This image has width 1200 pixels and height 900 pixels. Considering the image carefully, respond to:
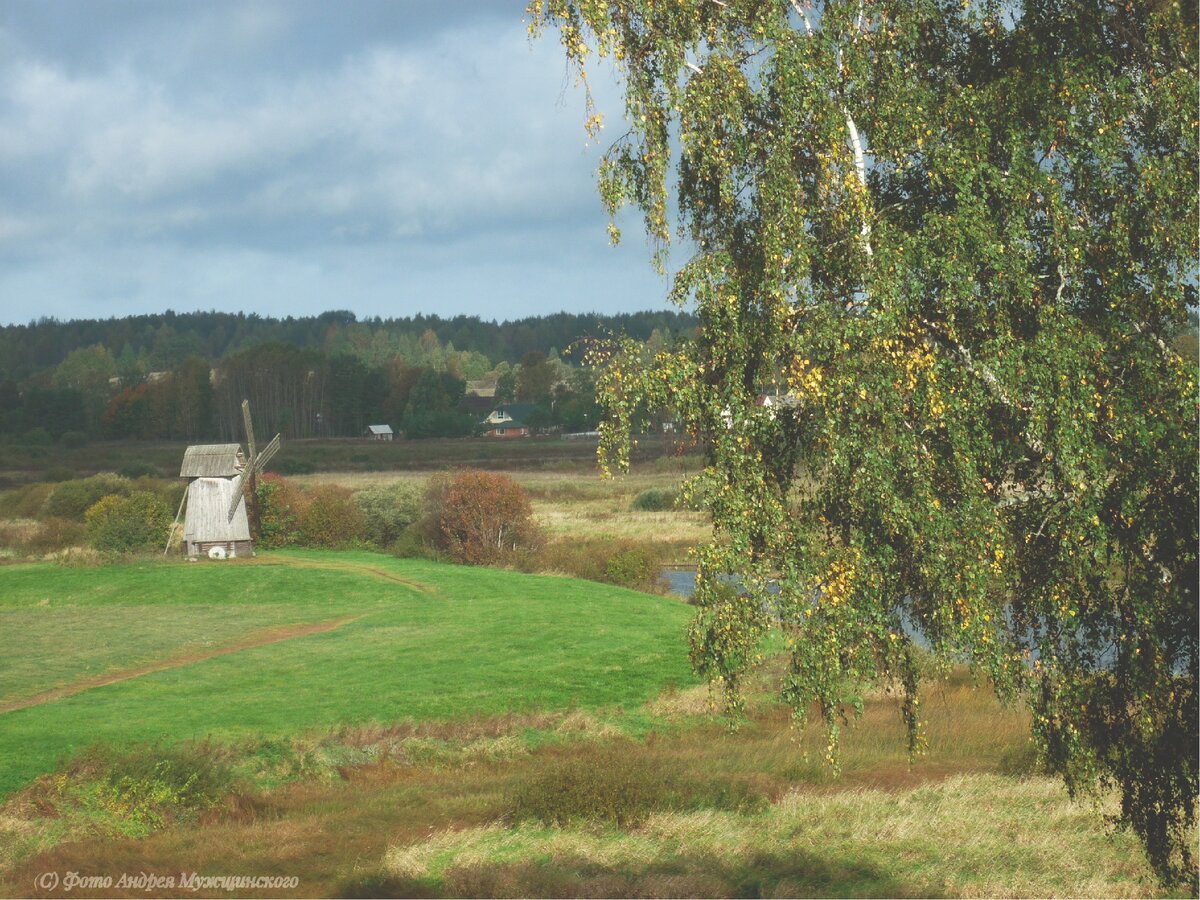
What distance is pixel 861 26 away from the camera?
12789 millimetres

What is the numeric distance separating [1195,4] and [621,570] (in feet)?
149

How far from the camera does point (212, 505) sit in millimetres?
54312

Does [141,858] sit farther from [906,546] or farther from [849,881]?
[906,546]

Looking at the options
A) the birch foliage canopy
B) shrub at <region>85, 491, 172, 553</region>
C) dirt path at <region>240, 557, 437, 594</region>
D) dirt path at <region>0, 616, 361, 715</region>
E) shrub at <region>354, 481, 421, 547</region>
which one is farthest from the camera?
shrub at <region>354, 481, 421, 547</region>

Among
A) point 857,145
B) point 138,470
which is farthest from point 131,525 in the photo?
point 138,470

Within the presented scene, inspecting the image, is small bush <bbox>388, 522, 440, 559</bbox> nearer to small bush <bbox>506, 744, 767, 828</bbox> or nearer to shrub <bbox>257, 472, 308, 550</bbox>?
shrub <bbox>257, 472, 308, 550</bbox>

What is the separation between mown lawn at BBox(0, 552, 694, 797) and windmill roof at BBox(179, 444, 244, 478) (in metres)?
4.63

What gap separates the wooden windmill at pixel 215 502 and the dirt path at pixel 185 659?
14.0 m

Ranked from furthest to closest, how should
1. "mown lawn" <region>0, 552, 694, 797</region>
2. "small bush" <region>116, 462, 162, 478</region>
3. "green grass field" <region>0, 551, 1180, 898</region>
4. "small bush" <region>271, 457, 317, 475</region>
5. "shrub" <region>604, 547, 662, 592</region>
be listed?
"small bush" <region>271, 457, 317, 475</region> → "small bush" <region>116, 462, 162, 478</region> → "shrub" <region>604, 547, 662, 592</region> → "mown lawn" <region>0, 552, 694, 797</region> → "green grass field" <region>0, 551, 1180, 898</region>

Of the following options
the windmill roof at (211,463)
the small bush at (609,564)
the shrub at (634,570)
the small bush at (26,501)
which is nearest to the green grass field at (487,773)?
the windmill roof at (211,463)

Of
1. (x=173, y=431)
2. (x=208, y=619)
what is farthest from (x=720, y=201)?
(x=173, y=431)

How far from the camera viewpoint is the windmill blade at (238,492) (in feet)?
176

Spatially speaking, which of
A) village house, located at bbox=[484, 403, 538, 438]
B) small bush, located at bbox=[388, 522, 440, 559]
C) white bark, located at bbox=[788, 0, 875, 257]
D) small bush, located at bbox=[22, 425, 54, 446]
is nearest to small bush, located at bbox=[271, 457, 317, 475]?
small bush, located at bbox=[22, 425, 54, 446]

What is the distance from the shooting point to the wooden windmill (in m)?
54.0
